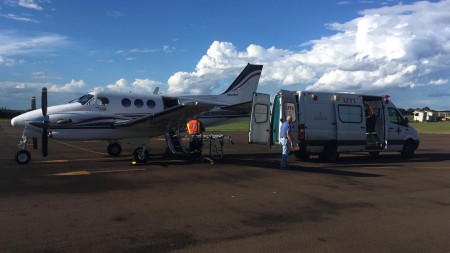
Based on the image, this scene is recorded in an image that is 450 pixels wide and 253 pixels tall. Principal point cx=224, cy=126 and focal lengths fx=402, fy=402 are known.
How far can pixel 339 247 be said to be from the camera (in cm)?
534

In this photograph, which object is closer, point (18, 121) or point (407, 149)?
point (18, 121)

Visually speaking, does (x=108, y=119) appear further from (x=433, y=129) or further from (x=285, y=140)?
(x=433, y=129)

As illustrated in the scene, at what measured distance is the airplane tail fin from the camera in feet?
76.7

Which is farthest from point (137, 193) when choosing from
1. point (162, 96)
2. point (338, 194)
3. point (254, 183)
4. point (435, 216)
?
point (162, 96)

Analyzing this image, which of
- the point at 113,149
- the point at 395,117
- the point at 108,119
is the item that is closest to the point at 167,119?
the point at 108,119

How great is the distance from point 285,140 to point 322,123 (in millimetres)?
2561

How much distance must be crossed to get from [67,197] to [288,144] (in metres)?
7.54

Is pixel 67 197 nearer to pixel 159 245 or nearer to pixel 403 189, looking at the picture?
pixel 159 245

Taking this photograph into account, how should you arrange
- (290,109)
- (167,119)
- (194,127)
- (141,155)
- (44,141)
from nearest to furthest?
(44,141) < (141,155) < (167,119) < (290,109) < (194,127)

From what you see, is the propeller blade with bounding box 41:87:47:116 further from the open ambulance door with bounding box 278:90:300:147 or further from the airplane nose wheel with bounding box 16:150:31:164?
the open ambulance door with bounding box 278:90:300:147

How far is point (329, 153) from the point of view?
15320mm

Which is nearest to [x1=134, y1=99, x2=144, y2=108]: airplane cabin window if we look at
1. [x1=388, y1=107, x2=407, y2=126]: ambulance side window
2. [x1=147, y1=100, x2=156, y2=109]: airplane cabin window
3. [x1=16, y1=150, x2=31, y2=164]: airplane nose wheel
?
[x1=147, y1=100, x2=156, y2=109]: airplane cabin window

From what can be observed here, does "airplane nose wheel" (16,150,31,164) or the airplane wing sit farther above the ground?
the airplane wing

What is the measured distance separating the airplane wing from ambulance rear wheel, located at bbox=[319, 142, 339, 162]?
15.9 feet
